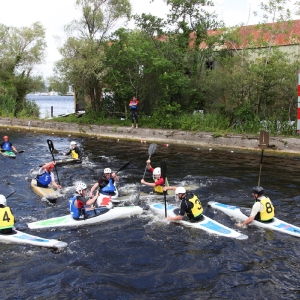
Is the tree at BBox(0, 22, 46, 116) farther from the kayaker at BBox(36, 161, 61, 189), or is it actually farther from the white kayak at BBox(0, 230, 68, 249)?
the white kayak at BBox(0, 230, 68, 249)

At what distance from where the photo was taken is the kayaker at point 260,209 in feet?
31.3

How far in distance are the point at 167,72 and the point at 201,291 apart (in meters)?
18.5

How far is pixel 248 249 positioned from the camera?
8.75m

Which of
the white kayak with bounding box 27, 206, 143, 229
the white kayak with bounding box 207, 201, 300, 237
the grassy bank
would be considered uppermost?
the grassy bank

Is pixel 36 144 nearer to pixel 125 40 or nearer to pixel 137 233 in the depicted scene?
pixel 125 40

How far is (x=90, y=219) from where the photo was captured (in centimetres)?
1015

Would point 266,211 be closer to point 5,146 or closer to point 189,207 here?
point 189,207

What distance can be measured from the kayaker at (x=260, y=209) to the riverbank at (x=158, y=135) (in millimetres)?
10598

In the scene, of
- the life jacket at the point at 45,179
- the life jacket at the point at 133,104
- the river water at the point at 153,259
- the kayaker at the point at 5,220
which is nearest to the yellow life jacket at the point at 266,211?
the river water at the point at 153,259

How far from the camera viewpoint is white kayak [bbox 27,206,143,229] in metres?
9.85

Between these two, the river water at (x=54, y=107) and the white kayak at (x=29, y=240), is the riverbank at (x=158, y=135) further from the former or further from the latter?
the white kayak at (x=29, y=240)

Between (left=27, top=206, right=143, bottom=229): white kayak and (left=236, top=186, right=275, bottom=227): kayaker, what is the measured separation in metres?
3.18

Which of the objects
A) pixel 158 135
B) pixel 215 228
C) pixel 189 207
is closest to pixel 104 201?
pixel 189 207

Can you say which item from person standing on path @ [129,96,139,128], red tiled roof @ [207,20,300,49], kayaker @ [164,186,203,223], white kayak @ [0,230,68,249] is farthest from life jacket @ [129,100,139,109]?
white kayak @ [0,230,68,249]
